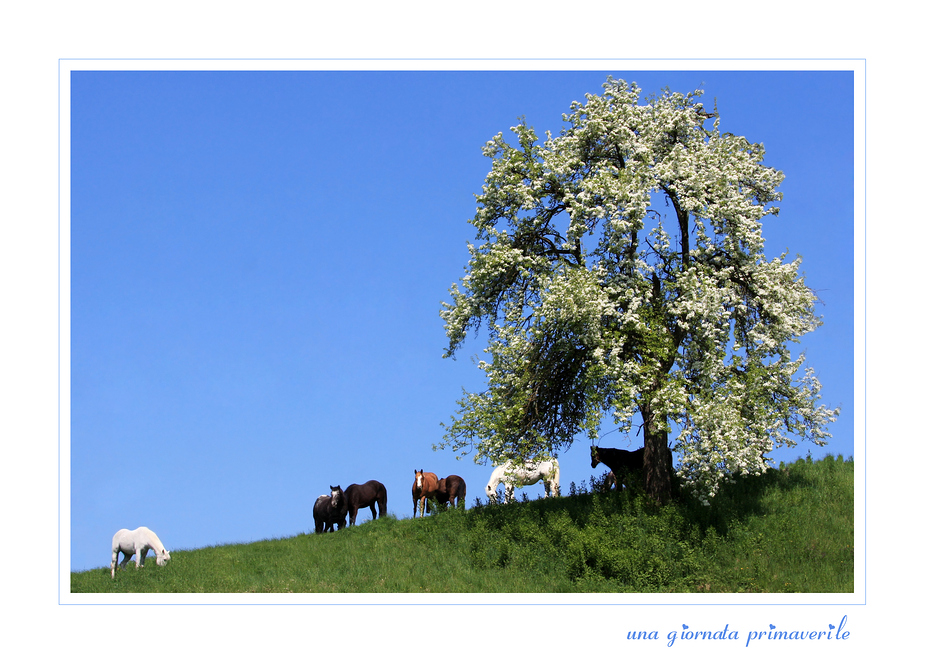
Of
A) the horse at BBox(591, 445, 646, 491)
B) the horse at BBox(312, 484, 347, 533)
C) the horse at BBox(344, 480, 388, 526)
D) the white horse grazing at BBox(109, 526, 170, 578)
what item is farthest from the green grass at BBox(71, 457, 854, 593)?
the horse at BBox(344, 480, 388, 526)

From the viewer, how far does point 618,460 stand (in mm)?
30203

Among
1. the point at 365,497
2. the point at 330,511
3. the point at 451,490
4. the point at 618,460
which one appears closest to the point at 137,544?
the point at 330,511

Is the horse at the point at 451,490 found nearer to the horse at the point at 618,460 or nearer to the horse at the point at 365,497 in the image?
the horse at the point at 365,497

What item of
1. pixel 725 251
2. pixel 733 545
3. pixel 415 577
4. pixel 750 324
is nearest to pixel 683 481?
pixel 733 545

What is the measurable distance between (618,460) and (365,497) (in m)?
10.5

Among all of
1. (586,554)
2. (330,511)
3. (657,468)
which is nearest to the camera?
(586,554)

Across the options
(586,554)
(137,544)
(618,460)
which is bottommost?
(137,544)

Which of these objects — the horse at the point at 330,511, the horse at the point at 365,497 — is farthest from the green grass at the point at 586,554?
the horse at the point at 365,497

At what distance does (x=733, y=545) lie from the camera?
23.8 meters

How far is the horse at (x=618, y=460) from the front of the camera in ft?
95.3

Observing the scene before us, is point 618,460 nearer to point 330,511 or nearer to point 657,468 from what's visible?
point 657,468

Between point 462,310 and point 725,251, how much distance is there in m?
8.62

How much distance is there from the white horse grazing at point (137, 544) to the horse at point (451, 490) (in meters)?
11.4
